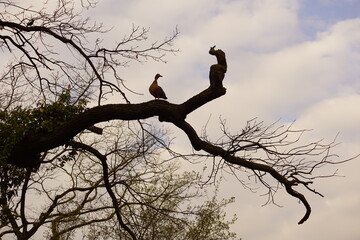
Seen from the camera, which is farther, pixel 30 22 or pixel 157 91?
pixel 30 22

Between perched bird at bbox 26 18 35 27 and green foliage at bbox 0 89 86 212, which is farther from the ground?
perched bird at bbox 26 18 35 27

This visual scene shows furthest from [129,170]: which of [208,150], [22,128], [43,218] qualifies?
[208,150]

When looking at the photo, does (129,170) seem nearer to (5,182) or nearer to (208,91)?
(5,182)

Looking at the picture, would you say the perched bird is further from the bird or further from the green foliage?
the bird

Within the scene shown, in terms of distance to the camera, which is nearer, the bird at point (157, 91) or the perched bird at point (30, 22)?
the bird at point (157, 91)

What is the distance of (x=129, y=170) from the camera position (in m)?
14.7

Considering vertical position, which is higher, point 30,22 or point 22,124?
point 30,22

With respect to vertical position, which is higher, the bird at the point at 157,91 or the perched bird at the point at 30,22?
the perched bird at the point at 30,22

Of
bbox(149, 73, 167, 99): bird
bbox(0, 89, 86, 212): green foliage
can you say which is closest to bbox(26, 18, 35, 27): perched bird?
bbox(0, 89, 86, 212): green foliage

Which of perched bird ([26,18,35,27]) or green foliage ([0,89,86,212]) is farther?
perched bird ([26,18,35,27])

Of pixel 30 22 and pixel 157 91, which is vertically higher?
pixel 30 22

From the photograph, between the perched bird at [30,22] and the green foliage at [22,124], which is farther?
the perched bird at [30,22]

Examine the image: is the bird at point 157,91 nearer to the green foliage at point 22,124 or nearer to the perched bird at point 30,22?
the green foliage at point 22,124

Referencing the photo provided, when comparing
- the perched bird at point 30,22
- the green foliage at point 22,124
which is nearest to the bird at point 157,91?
the green foliage at point 22,124
